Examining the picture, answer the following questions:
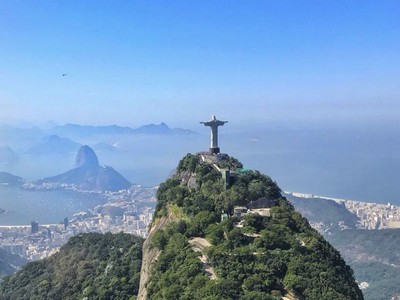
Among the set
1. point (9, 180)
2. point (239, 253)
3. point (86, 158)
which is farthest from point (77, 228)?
point (86, 158)

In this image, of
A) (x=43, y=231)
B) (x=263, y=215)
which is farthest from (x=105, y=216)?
(x=263, y=215)

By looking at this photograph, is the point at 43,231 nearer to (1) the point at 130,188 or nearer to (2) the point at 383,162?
(1) the point at 130,188

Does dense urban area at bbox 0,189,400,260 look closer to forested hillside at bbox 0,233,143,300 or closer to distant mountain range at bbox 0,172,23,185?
forested hillside at bbox 0,233,143,300

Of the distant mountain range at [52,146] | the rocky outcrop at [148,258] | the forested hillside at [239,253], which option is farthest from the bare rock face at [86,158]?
the forested hillside at [239,253]

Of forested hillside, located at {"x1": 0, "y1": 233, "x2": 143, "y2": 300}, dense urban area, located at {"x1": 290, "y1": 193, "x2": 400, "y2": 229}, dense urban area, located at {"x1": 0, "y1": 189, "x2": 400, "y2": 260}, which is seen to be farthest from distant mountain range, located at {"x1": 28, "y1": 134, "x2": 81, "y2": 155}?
forested hillside, located at {"x1": 0, "y1": 233, "x2": 143, "y2": 300}

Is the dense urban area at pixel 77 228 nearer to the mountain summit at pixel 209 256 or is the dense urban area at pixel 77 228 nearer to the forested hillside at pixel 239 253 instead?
the mountain summit at pixel 209 256

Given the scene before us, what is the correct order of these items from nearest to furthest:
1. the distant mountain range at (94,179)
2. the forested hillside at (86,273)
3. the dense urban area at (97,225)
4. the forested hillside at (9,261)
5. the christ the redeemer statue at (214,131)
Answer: the forested hillside at (86,273)
the christ the redeemer statue at (214,131)
the forested hillside at (9,261)
the dense urban area at (97,225)
the distant mountain range at (94,179)
